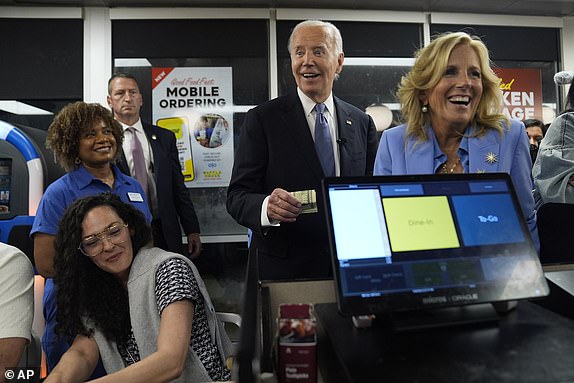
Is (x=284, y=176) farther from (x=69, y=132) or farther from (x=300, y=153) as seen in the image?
(x=69, y=132)

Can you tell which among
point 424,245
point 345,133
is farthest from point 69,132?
point 424,245

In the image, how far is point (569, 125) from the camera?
1516 mm

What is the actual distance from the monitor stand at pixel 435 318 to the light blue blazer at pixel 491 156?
458mm

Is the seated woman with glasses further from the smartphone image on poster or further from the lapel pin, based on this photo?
the smartphone image on poster

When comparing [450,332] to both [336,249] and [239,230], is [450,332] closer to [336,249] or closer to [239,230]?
[336,249]

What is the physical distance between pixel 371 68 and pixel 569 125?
10.0ft

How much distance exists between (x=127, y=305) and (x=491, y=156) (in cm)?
130

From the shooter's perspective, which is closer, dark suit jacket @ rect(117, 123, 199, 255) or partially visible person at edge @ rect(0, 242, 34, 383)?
partially visible person at edge @ rect(0, 242, 34, 383)

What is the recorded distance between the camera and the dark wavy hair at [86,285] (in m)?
1.60

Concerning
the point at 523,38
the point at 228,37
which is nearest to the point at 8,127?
the point at 228,37

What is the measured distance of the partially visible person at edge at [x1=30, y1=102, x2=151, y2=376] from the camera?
7.09 ft

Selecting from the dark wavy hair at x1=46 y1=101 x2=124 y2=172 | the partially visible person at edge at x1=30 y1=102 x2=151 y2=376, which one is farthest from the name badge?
the dark wavy hair at x1=46 y1=101 x2=124 y2=172

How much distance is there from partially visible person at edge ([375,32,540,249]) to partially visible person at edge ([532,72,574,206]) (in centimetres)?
25
